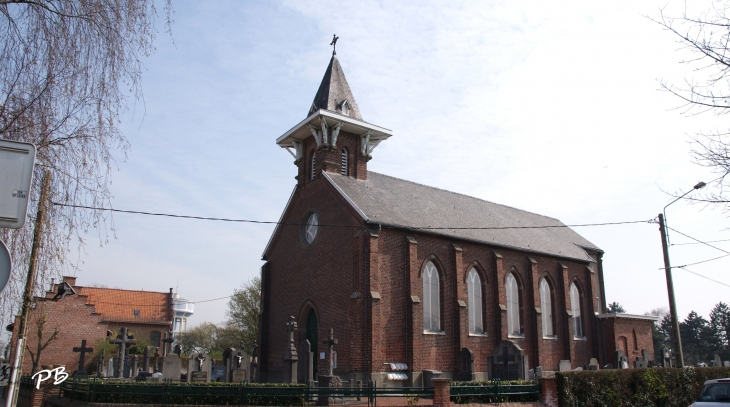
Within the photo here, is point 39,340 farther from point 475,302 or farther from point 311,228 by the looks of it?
point 475,302

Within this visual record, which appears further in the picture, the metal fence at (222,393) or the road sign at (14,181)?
the metal fence at (222,393)

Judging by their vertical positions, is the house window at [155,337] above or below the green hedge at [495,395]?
above

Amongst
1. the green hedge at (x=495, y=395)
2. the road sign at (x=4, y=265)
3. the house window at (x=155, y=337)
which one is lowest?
the green hedge at (x=495, y=395)

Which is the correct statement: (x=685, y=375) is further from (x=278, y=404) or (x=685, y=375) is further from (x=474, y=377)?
(x=278, y=404)

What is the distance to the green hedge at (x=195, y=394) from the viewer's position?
1606cm

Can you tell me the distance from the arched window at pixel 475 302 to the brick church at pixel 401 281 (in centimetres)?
8

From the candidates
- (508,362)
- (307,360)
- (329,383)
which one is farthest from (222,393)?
(508,362)

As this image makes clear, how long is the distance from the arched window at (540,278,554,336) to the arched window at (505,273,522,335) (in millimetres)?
2278

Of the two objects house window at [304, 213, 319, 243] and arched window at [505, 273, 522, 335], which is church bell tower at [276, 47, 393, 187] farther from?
arched window at [505, 273, 522, 335]

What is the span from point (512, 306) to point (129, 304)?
39.8m

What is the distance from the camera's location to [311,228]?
29016mm

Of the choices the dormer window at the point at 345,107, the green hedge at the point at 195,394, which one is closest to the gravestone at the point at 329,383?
the green hedge at the point at 195,394

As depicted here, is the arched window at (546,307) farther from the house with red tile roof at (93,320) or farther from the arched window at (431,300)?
the house with red tile roof at (93,320)

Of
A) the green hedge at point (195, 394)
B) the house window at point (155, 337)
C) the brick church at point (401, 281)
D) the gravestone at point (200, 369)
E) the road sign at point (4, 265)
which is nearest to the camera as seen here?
the road sign at point (4, 265)
